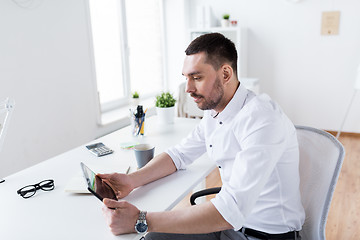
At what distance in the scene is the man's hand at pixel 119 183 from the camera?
1168 mm

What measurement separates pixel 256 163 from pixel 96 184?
20.6 inches

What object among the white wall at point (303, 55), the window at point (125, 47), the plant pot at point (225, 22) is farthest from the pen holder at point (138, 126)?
the white wall at point (303, 55)

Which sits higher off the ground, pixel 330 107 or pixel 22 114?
pixel 22 114

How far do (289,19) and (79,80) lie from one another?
265 cm

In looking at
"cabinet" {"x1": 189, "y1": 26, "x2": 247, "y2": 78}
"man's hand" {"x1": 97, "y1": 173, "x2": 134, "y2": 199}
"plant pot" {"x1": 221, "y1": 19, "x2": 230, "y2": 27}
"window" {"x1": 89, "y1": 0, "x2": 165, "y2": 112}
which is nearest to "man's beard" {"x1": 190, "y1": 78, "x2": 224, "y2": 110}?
"man's hand" {"x1": 97, "y1": 173, "x2": 134, "y2": 199}

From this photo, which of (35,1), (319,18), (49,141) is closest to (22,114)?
(49,141)

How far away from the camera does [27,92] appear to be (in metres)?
2.59

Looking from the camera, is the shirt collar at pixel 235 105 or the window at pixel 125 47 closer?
the shirt collar at pixel 235 105

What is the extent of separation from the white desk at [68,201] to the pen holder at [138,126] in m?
0.23

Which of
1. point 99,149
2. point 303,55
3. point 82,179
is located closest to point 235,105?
point 82,179

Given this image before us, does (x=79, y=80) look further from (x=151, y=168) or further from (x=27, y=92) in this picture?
(x=151, y=168)

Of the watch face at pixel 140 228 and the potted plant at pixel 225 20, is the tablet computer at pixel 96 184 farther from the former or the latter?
the potted plant at pixel 225 20

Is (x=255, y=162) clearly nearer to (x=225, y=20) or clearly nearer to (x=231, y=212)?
(x=231, y=212)

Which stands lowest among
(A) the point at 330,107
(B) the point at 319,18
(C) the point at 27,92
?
(A) the point at 330,107
